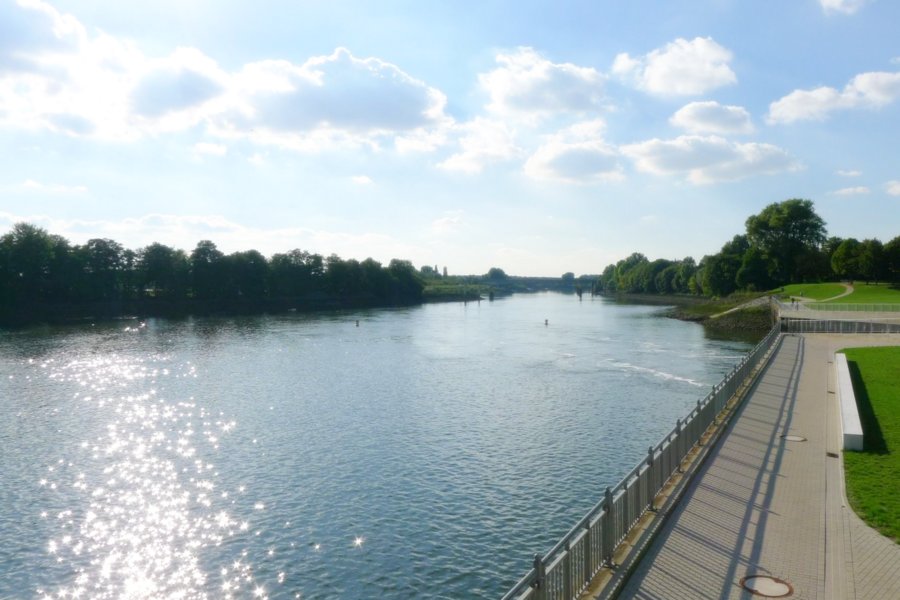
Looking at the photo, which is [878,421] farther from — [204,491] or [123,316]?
[123,316]

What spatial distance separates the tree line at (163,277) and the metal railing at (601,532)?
142 m

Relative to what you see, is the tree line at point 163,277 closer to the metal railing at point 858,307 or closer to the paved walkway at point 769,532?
the metal railing at point 858,307

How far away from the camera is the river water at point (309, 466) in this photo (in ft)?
67.3

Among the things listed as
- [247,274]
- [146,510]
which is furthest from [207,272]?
[146,510]

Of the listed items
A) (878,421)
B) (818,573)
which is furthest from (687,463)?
(878,421)

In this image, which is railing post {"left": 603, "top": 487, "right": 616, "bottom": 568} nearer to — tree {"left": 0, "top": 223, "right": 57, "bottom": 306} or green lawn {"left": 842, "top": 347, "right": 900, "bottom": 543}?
green lawn {"left": 842, "top": 347, "right": 900, "bottom": 543}

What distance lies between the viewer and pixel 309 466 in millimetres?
30703

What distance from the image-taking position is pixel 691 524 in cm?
1692

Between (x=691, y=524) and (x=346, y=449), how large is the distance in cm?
2053

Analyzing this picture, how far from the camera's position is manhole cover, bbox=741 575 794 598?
13125 millimetres

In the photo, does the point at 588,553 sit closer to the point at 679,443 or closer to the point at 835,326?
the point at 679,443

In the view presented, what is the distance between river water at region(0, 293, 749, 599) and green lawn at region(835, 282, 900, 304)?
53388 millimetres

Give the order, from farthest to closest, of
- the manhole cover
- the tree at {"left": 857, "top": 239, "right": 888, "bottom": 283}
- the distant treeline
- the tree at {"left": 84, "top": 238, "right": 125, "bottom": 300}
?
the distant treeline < the tree at {"left": 84, "top": 238, "right": 125, "bottom": 300} < the tree at {"left": 857, "top": 239, "right": 888, "bottom": 283} < the manhole cover

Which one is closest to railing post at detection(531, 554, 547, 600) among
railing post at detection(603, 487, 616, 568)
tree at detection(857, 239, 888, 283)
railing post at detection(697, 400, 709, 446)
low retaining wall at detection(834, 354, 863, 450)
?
railing post at detection(603, 487, 616, 568)
